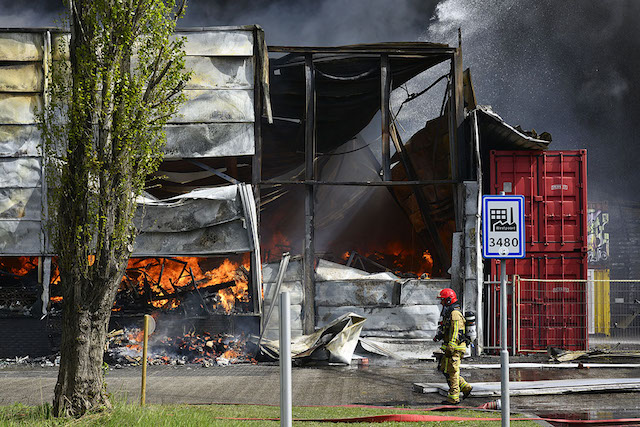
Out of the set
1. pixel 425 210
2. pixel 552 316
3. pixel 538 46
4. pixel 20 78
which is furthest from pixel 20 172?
pixel 538 46

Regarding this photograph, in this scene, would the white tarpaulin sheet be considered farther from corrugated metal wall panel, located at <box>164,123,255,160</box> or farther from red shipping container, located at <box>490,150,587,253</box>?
red shipping container, located at <box>490,150,587,253</box>

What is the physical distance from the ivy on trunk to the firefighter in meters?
4.93

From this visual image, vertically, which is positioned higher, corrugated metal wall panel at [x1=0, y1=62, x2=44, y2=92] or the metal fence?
corrugated metal wall panel at [x1=0, y1=62, x2=44, y2=92]

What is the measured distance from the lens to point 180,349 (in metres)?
16.3

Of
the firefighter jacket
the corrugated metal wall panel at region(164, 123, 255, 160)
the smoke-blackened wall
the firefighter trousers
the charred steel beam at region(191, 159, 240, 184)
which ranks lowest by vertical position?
the firefighter trousers

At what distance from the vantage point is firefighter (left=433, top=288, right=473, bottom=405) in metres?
10.7

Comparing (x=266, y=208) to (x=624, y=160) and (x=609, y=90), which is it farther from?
(x=609, y=90)

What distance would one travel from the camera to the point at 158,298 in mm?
16672

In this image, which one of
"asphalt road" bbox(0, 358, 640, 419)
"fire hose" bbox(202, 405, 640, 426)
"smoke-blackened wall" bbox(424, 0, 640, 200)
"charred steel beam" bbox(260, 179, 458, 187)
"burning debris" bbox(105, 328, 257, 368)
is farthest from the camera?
"smoke-blackened wall" bbox(424, 0, 640, 200)

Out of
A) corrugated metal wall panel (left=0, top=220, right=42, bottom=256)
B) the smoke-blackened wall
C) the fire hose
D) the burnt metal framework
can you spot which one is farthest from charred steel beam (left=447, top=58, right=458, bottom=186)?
the smoke-blackened wall

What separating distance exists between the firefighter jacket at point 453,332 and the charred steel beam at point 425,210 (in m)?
8.01

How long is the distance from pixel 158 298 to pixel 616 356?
1035cm

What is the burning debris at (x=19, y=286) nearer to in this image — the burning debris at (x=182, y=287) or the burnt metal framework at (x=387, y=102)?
the burning debris at (x=182, y=287)

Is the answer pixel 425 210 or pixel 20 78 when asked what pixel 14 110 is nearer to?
pixel 20 78
